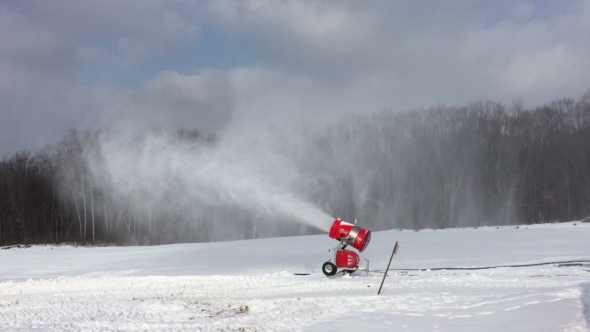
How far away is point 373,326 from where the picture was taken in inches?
362

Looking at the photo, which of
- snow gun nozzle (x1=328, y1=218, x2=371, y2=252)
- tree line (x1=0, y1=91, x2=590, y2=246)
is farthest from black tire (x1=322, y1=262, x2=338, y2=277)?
tree line (x1=0, y1=91, x2=590, y2=246)

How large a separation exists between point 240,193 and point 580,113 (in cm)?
4886

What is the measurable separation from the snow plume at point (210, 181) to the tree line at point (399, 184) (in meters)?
0.38

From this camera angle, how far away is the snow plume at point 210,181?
29.8 metres

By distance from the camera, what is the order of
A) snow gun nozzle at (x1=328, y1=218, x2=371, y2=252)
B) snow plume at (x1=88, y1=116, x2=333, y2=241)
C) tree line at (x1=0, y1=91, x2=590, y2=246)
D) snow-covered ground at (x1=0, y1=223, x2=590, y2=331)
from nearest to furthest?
snow-covered ground at (x1=0, y1=223, x2=590, y2=331), snow gun nozzle at (x1=328, y1=218, x2=371, y2=252), snow plume at (x1=88, y1=116, x2=333, y2=241), tree line at (x1=0, y1=91, x2=590, y2=246)

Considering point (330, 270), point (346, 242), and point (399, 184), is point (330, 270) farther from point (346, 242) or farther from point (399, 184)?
point (399, 184)

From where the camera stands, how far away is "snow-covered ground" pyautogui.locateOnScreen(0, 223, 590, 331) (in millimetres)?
9625

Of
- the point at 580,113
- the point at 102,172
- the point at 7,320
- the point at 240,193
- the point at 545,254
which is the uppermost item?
the point at 580,113

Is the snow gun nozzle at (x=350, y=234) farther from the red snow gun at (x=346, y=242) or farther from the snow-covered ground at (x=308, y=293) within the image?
the snow-covered ground at (x=308, y=293)

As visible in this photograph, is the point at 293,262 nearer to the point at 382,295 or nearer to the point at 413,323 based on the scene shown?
the point at 382,295

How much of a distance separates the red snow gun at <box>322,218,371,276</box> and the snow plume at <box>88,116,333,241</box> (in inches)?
110

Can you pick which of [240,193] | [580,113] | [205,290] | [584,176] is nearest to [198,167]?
[240,193]

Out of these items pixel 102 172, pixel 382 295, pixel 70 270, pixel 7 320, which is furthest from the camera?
pixel 102 172

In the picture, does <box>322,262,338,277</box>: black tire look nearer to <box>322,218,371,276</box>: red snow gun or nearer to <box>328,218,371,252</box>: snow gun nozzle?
<box>322,218,371,276</box>: red snow gun
